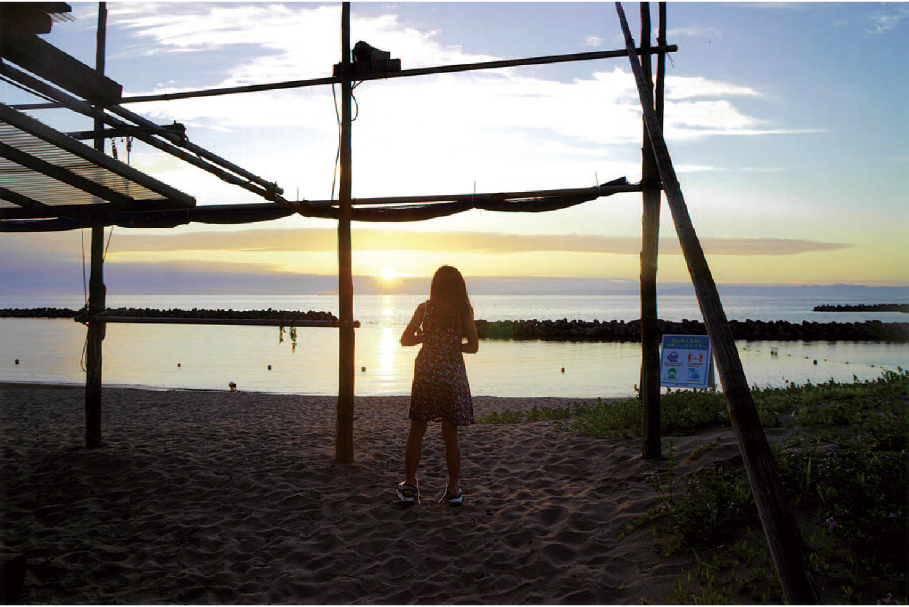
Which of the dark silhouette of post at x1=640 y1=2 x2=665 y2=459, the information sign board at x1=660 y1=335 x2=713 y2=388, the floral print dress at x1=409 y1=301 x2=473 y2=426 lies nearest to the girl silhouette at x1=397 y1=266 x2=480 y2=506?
the floral print dress at x1=409 y1=301 x2=473 y2=426

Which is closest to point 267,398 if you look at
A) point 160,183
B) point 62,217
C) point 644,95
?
point 62,217

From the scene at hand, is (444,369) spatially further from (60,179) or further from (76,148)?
(60,179)

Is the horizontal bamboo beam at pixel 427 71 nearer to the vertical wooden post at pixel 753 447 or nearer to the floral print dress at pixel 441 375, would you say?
the floral print dress at pixel 441 375

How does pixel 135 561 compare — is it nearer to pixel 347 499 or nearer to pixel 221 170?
pixel 347 499

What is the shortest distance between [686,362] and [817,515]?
586 cm

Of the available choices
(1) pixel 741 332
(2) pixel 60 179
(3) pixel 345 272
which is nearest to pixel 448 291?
(3) pixel 345 272

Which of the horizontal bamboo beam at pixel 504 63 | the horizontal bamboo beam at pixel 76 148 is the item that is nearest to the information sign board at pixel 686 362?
the horizontal bamboo beam at pixel 504 63

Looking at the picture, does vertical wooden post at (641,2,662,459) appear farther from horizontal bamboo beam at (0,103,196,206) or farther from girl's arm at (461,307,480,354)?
horizontal bamboo beam at (0,103,196,206)

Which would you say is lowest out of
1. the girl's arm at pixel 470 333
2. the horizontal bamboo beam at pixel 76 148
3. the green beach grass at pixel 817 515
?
the green beach grass at pixel 817 515

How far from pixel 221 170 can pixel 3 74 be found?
7.31ft

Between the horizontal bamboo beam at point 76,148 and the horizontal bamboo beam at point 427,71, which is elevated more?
the horizontal bamboo beam at point 427,71

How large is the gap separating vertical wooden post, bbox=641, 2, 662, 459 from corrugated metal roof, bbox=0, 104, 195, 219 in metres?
5.42

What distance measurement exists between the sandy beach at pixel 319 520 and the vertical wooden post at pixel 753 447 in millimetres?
1896

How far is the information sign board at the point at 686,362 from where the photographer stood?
384 inches
